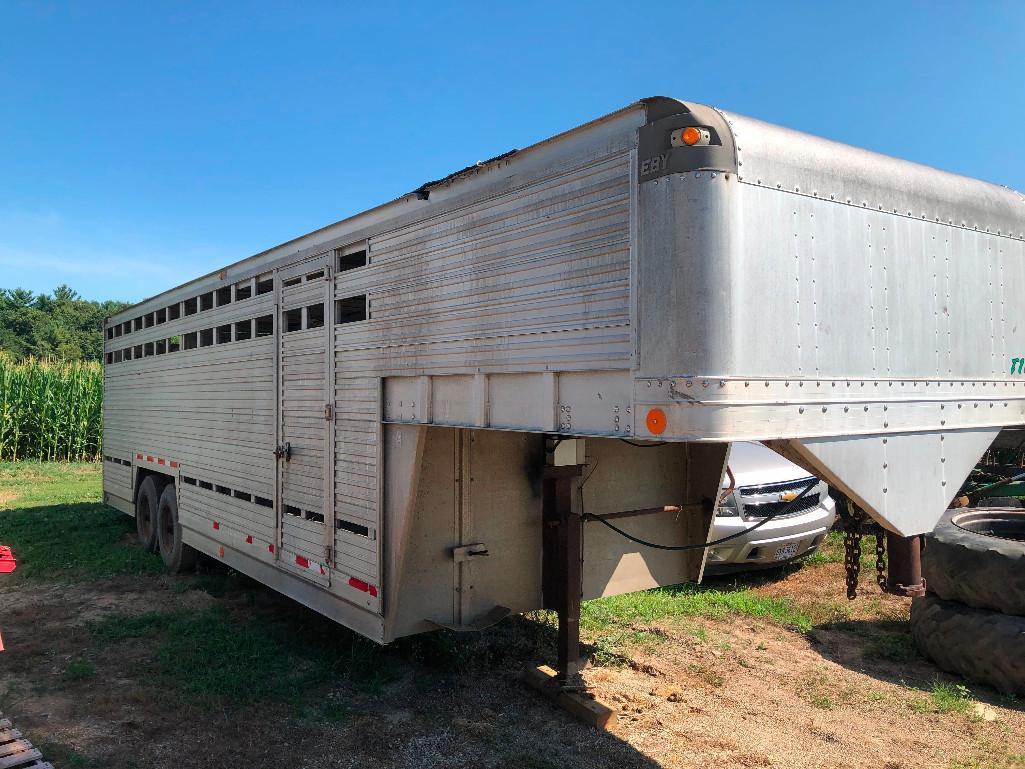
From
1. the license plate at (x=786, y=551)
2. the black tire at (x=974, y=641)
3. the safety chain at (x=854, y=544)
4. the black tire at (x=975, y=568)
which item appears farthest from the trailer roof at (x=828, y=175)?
the license plate at (x=786, y=551)

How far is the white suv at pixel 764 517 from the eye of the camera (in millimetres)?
6613

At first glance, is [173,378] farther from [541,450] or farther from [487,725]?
[487,725]

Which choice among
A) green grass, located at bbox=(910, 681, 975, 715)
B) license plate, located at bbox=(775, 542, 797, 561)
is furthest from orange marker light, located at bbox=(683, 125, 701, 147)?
license plate, located at bbox=(775, 542, 797, 561)

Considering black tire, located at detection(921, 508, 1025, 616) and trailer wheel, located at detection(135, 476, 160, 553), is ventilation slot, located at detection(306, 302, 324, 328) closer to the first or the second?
trailer wheel, located at detection(135, 476, 160, 553)

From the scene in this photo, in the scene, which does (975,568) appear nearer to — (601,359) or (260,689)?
(601,359)

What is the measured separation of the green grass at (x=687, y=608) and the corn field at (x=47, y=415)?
16.9 metres

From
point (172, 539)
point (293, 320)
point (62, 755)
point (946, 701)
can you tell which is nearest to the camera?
point (62, 755)

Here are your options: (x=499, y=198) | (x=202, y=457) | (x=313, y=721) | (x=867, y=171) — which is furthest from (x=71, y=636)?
(x=867, y=171)

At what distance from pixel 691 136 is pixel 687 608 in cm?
467

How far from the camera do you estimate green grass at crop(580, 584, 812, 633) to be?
19.8 ft

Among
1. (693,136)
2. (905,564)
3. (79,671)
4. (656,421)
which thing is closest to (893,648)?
(905,564)

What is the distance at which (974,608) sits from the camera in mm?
4809

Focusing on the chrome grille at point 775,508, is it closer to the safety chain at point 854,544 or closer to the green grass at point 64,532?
the safety chain at point 854,544

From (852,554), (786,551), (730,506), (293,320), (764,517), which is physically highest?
(293,320)
